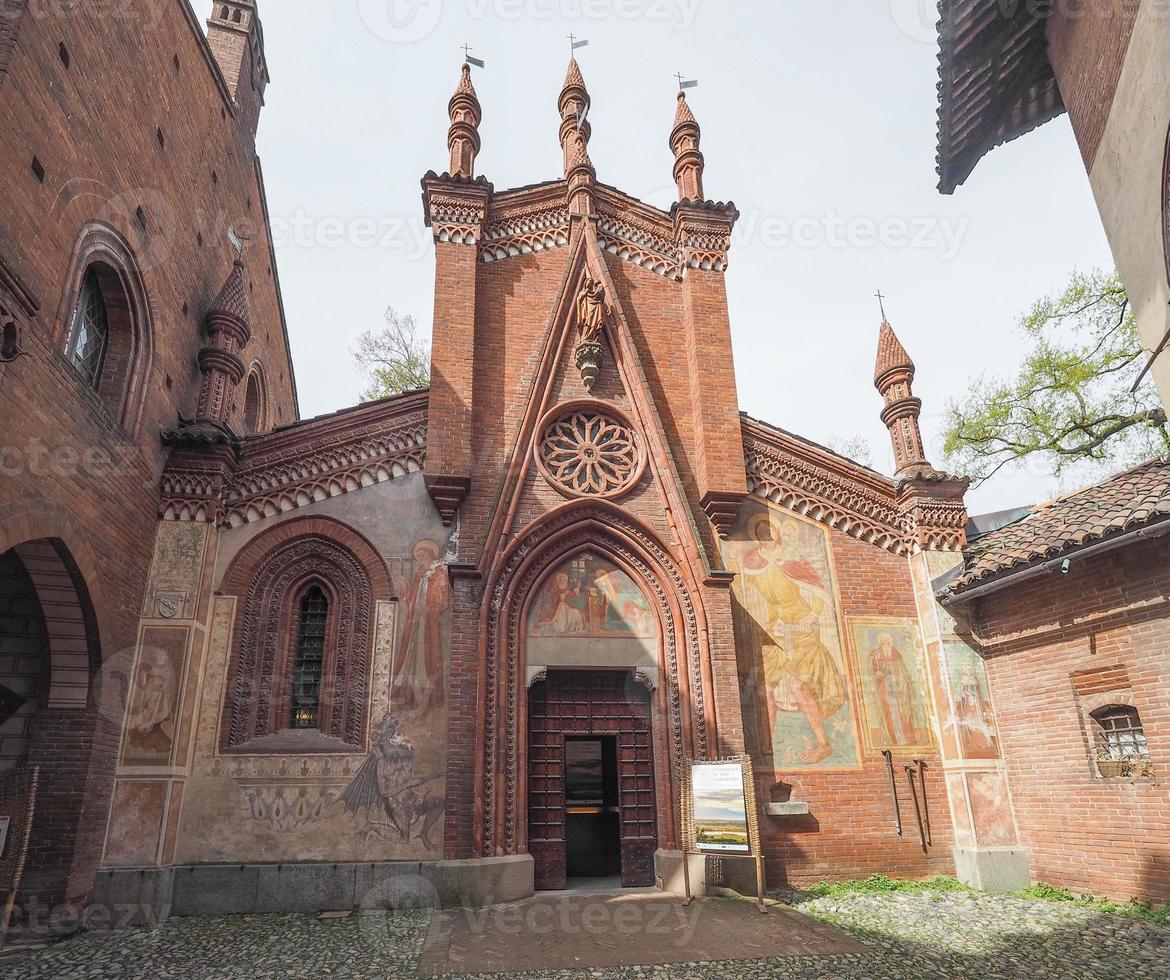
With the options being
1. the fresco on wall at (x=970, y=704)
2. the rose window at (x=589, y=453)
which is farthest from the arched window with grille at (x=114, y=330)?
the fresco on wall at (x=970, y=704)

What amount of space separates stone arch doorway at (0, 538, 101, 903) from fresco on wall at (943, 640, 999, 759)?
11463 millimetres

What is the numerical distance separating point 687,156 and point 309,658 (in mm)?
11372

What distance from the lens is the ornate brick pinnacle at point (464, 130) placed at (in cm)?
1363

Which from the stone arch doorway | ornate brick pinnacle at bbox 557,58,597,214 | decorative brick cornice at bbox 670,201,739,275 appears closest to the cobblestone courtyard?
the stone arch doorway

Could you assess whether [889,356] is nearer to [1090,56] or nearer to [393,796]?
[1090,56]

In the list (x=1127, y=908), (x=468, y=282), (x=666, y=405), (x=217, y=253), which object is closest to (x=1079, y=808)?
(x=1127, y=908)

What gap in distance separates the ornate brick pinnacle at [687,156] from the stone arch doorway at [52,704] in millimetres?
11683

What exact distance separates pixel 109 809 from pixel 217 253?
362 inches

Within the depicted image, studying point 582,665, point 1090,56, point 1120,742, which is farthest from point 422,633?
point 1090,56

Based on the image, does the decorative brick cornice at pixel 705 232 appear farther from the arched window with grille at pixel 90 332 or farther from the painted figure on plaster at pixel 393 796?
the painted figure on plaster at pixel 393 796

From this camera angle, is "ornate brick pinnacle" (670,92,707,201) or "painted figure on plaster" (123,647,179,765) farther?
"ornate brick pinnacle" (670,92,707,201)

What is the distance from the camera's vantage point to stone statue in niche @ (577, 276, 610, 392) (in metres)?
12.6

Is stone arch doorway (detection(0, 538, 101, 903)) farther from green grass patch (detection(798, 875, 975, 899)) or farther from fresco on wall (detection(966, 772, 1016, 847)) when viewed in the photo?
fresco on wall (detection(966, 772, 1016, 847))

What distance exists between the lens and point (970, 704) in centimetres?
1120
